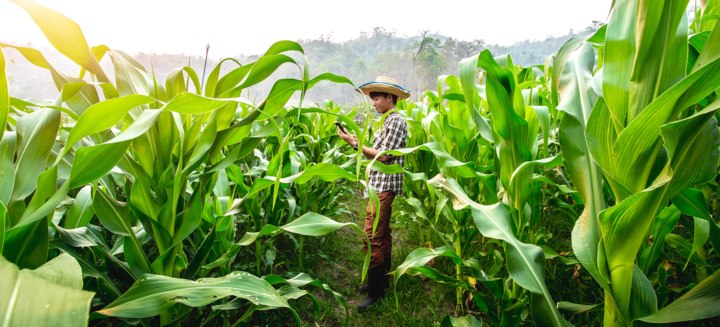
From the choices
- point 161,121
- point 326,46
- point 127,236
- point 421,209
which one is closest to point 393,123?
point 421,209

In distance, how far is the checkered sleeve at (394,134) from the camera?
1.74 m

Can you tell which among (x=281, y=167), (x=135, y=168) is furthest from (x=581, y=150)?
(x=135, y=168)

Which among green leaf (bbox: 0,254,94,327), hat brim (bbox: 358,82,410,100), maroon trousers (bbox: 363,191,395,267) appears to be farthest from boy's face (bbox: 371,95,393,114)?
green leaf (bbox: 0,254,94,327)

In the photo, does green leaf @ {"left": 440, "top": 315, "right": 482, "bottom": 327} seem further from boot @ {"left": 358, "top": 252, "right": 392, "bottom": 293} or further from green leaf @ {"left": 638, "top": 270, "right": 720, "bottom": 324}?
boot @ {"left": 358, "top": 252, "right": 392, "bottom": 293}

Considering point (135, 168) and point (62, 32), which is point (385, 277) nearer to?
point (135, 168)

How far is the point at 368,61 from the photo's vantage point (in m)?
40.4

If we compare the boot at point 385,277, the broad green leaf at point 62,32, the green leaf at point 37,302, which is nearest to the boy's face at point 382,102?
the boot at point 385,277

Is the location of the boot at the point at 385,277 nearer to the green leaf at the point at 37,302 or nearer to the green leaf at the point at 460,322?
the green leaf at the point at 460,322

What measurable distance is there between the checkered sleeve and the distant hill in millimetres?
14120

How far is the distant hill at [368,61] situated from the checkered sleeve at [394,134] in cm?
1412

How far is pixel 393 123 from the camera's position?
1746mm

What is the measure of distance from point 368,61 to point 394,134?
41349 mm

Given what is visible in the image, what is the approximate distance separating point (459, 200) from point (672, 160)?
0.42 metres

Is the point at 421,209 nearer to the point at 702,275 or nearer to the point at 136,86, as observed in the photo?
the point at 702,275
